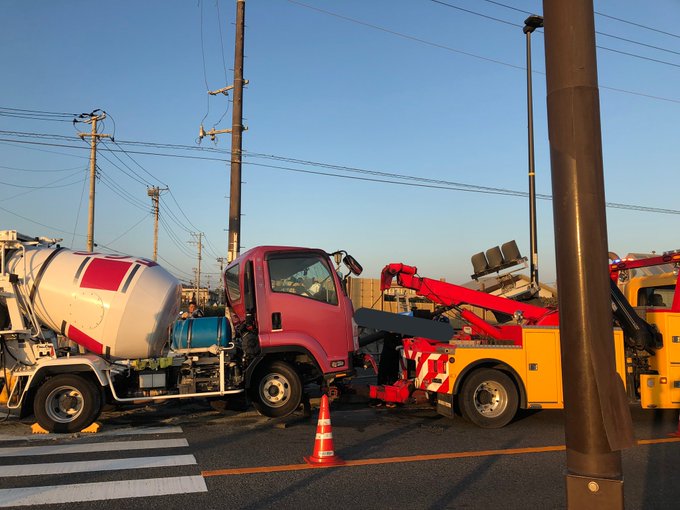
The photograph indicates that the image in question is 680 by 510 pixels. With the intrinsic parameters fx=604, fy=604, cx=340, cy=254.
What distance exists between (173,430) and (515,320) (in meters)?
5.78

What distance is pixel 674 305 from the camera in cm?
969

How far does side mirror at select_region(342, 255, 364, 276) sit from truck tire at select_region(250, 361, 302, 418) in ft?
6.08

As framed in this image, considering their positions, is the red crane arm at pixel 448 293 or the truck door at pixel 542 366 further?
the red crane arm at pixel 448 293

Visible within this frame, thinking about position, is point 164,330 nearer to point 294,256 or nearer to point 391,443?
point 294,256

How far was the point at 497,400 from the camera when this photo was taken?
9055mm

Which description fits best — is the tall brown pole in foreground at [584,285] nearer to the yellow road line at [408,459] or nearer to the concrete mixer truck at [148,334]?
the yellow road line at [408,459]

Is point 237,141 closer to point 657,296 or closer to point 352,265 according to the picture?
point 352,265

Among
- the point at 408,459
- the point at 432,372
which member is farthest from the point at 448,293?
the point at 408,459

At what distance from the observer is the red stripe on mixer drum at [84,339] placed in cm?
901

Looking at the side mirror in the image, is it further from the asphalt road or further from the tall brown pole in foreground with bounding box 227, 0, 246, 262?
the tall brown pole in foreground with bounding box 227, 0, 246, 262

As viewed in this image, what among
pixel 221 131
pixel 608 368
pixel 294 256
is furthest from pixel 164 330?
pixel 221 131

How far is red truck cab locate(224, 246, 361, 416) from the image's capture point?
943cm

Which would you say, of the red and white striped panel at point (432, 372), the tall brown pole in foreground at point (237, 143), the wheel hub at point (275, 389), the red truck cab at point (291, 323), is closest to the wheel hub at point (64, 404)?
the red truck cab at point (291, 323)

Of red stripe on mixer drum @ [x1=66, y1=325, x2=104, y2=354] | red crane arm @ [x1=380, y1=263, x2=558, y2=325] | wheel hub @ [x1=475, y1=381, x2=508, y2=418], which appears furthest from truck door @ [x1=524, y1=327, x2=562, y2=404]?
red stripe on mixer drum @ [x1=66, y1=325, x2=104, y2=354]
